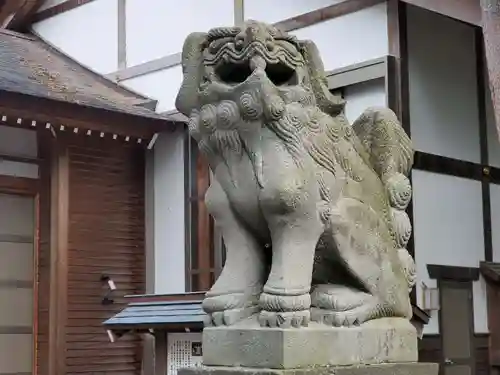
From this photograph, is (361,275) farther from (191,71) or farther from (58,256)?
(58,256)

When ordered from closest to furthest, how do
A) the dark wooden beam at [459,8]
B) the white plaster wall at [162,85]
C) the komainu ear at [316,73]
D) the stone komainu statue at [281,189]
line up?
1. the stone komainu statue at [281,189]
2. the komainu ear at [316,73]
3. the dark wooden beam at [459,8]
4. the white plaster wall at [162,85]

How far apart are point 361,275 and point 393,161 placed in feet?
1.97

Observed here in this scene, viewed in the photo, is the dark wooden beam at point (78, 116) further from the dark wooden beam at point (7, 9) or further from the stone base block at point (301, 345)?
the stone base block at point (301, 345)

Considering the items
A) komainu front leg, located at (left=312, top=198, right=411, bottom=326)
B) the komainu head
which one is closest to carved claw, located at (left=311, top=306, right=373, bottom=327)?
komainu front leg, located at (left=312, top=198, right=411, bottom=326)

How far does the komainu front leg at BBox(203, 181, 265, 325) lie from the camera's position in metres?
3.06

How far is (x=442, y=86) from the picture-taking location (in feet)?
25.6

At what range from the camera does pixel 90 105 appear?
8.25 m

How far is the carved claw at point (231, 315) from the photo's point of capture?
303cm

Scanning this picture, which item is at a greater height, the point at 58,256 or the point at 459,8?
the point at 459,8

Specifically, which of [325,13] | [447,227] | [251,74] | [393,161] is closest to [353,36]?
[325,13]

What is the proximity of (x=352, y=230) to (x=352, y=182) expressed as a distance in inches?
8.1

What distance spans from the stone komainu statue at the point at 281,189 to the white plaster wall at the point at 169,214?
19.0 ft

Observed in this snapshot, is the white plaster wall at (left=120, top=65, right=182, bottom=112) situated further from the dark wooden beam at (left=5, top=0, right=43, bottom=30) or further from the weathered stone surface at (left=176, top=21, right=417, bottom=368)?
the weathered stone surface at (left=176, top=21, right=417, bottom=368)

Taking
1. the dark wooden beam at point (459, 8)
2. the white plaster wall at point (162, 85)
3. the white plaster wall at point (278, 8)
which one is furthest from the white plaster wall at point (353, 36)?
the white plaster wall at point (162, 85)
